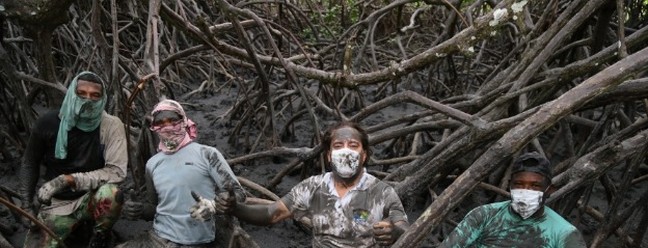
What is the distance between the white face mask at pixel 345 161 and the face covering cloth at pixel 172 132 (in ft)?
2.19

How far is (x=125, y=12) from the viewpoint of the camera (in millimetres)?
4922

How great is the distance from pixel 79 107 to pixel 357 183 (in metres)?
1.13

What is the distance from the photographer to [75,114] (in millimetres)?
2250

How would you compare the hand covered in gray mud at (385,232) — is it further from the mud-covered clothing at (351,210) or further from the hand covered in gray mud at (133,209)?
the hand covered in gray mud at (133,209)

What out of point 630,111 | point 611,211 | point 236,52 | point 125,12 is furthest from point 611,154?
point 125,12

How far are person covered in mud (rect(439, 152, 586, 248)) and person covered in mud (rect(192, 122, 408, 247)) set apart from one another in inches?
9.0

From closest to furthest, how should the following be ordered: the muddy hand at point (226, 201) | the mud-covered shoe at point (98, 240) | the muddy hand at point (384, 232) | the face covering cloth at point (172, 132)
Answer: the muddy hand at point (384, 232), the muddy hand at point (226, 201), the face covering cloth at point (172, 132), the mud-covered shoe at point (98, 240)

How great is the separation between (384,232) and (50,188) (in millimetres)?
1282

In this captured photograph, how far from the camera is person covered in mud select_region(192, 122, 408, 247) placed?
1.79 m

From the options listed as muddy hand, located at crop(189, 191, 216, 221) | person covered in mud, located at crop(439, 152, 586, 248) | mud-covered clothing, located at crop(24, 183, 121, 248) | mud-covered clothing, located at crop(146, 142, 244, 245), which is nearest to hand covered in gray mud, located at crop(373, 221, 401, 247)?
person covered in mud, located at crop(439, 152, 586, 248)

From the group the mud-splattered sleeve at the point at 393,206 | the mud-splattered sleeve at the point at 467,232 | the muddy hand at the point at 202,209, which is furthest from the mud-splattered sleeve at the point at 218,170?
the mud-splattered sleeve at the point at 467,232

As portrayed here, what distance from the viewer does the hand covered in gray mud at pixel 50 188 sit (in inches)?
84.4

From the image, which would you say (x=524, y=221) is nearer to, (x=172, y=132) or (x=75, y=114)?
(x=172, y=132)

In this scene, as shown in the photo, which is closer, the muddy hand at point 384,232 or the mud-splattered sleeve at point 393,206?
the muddy hand at point 384,232
